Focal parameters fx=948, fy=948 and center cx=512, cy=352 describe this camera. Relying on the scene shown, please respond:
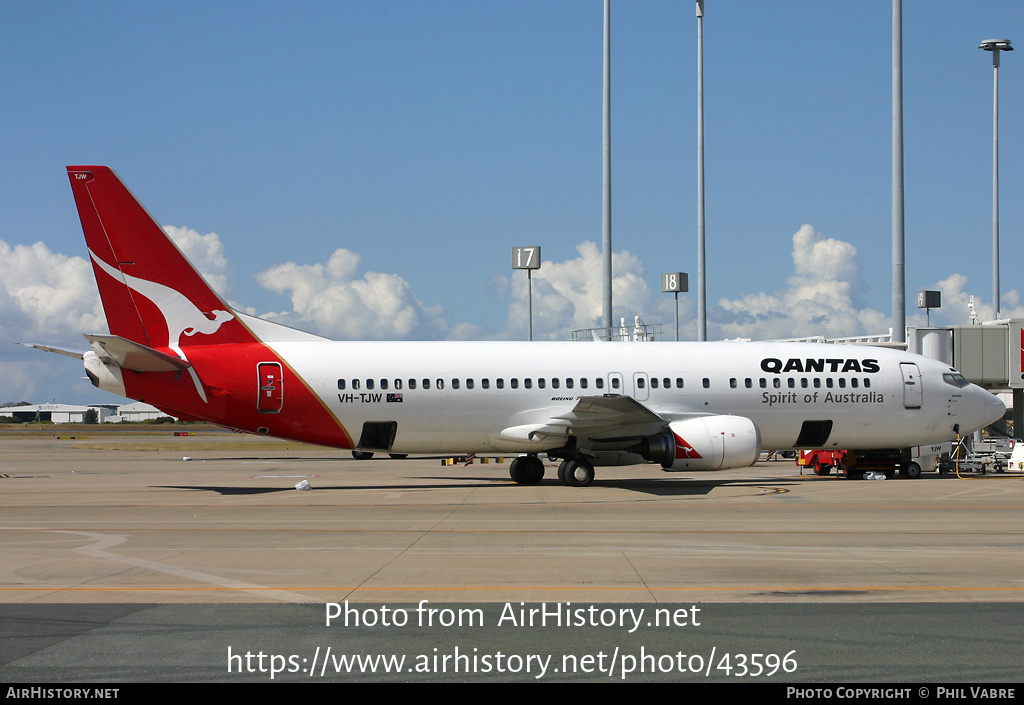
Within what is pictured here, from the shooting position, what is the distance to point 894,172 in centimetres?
3375

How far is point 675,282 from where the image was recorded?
50750 mm

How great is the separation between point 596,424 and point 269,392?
8.20m

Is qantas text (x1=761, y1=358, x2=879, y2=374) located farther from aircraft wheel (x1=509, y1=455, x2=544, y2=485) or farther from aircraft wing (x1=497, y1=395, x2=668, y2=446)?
aircraft wheel (x1=509, y1=455, x2=544, y2=485)

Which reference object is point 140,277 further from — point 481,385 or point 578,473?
point 578,473

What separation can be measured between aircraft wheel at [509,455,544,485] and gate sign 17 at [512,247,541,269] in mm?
18513

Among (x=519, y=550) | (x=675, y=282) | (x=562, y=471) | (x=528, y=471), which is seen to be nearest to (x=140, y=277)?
(x=528, y=471)

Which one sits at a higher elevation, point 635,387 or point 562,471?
point 635,387

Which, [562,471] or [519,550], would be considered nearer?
[519,550]

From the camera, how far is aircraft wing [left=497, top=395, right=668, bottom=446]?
2297 centimetres

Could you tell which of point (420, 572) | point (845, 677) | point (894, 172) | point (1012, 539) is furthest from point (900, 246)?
point (845, 677)

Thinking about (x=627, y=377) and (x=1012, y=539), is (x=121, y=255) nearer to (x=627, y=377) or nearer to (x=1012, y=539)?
(x=627, y=377)

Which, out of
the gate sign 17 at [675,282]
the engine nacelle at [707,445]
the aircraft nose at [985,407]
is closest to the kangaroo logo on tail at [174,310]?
the engine nacelle at [707,445]

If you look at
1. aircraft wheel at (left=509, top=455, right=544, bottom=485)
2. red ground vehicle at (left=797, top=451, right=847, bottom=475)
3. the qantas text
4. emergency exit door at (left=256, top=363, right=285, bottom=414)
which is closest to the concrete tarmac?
aircraft wheel at (left=509, top=455, right=544, bottom=485)

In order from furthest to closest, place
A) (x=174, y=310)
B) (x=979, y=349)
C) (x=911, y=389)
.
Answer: (x=979, y=349) < (x=911, y=389) < (x=174, y=310)
